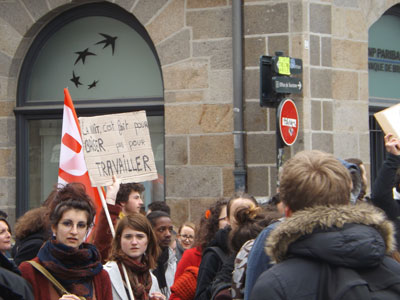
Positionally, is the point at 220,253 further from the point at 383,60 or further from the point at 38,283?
the point at 383,60

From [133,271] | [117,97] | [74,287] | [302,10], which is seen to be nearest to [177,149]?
[117,97]

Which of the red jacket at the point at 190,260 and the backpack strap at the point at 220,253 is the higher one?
the backpack strap at the point at 220,253

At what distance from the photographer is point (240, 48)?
32.8 feet

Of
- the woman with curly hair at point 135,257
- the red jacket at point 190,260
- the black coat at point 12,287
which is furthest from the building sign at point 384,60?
the black coat at point 12,287

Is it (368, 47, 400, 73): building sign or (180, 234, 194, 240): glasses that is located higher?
(368, 47, 400, 73): building sign

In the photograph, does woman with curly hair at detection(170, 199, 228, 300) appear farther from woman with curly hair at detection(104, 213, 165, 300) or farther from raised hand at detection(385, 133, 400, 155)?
raised hand at detection(385, 133, 400, 155)

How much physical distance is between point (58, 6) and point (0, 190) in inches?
105

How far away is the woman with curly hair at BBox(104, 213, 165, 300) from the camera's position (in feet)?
18.1

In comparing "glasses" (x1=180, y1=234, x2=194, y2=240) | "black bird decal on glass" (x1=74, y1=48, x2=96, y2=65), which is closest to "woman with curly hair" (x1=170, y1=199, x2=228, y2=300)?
"glasses" (x1=180, y1=234, x2=194, y2=240)

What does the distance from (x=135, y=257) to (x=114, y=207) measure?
989mm

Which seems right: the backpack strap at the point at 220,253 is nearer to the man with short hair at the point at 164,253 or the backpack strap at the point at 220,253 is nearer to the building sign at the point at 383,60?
the man with short hair at the point at 164,253

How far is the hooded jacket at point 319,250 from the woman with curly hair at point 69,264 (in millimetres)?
2111

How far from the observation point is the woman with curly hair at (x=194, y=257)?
599cm

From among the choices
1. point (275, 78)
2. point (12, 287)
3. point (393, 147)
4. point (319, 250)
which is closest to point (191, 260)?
point (393, 147)
